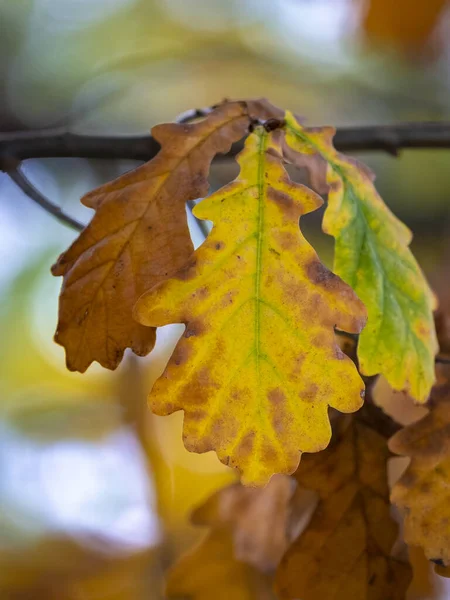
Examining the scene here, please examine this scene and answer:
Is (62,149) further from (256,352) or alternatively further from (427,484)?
(427,484)

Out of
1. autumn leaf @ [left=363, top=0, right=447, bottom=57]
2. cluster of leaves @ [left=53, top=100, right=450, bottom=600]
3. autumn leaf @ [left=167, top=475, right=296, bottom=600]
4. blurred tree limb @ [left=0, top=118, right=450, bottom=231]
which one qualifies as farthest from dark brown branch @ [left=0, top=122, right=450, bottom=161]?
autumn leaf @ [left=363, top=0, right=447, bottom=57]

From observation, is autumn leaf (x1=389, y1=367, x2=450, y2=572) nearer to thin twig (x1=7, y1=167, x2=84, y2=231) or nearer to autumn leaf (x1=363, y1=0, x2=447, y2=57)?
thin twig (x1=7, y1=167, x2=84, y2=231)

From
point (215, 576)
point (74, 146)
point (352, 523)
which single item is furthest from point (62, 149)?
point (215, 576)

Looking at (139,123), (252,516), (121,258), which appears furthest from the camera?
(139,123)

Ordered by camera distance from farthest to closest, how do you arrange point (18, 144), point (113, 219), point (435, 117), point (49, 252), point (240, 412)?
1. point (435, 117)
2. point (49, 252)
3. point (18, 144)
4. point (113, 219)
5. point (240, 412)

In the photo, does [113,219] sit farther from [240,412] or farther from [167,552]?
[167,552]

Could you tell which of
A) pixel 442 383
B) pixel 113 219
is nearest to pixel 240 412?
pixel 113 219

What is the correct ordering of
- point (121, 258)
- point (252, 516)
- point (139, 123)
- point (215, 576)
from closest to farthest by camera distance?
point (121, 258) < point (252, 516) < point (215, 576) < point (139, 123)
